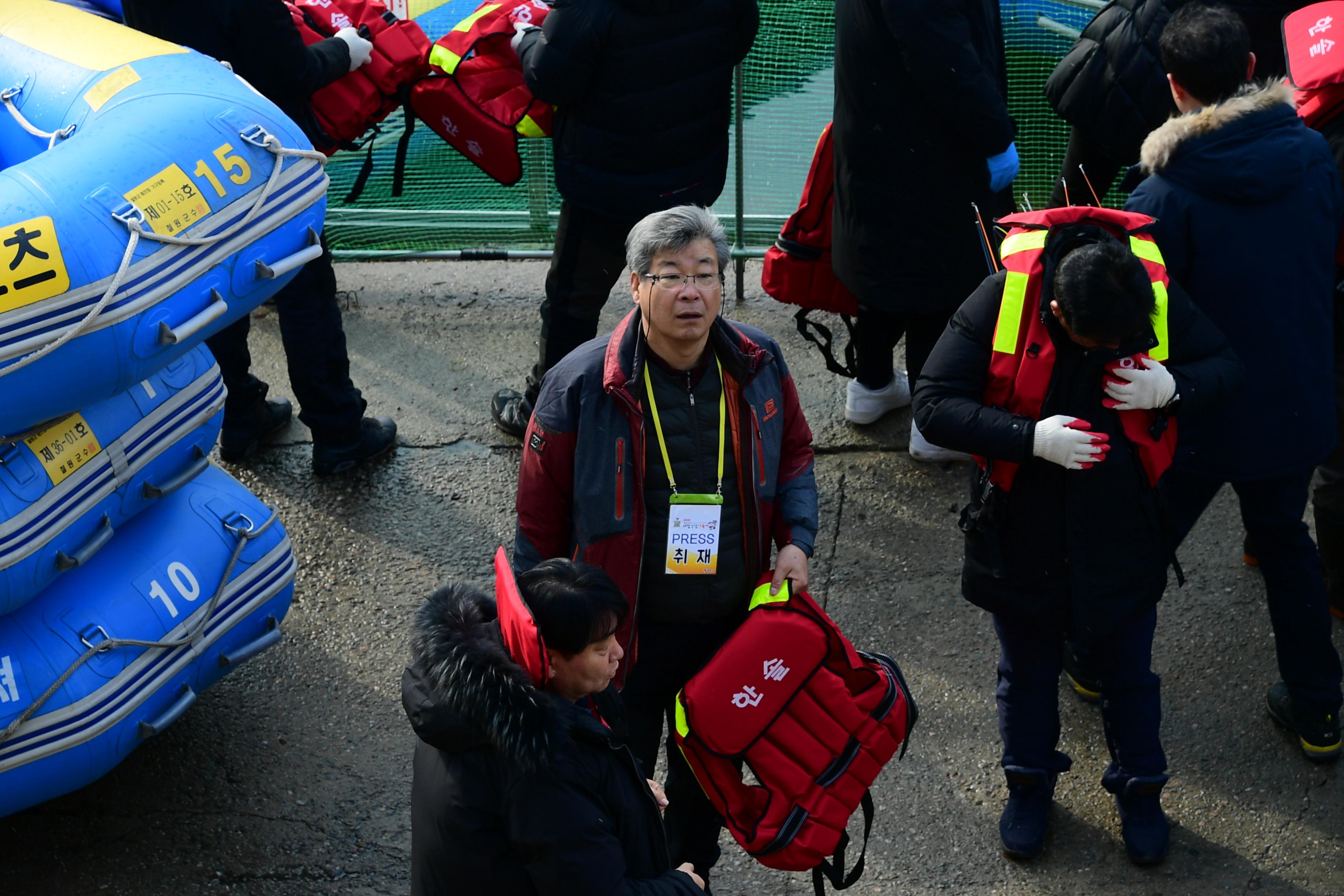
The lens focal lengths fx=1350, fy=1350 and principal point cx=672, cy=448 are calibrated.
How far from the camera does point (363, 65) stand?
4977mm

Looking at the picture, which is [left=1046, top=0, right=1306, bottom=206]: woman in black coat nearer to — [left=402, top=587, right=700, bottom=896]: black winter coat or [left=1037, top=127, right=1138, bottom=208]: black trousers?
[left=1037, top=127, right=1138, bottom=208]: black trousers

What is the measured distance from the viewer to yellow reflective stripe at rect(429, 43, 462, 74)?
510 centimetres

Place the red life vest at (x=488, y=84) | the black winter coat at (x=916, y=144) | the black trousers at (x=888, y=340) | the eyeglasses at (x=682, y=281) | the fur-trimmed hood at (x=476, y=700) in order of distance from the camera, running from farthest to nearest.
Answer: the red life vest at (x=488, y=84)
the black trousers at (x=888, y=340)
the black winter coat at (x=916, y=144)
the eyeglasses at (x=682, y=281)
the fur-trimmed hood at (x=476, y=700)

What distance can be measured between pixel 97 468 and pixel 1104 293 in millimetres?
2537

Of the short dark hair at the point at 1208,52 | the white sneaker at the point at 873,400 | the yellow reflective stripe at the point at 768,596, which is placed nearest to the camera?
the yellow reflective stripe at the point at 768,596

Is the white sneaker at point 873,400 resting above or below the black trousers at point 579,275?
below

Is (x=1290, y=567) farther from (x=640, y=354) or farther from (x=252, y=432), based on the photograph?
(x=252, y=432)

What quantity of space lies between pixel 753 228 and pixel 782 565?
361cm

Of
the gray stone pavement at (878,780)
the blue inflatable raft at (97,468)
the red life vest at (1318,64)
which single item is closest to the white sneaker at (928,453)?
the gray stone pavement at (878,780)

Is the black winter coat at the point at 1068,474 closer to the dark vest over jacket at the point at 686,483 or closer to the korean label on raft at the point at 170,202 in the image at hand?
the dark vest over jacket at the point at 686,483

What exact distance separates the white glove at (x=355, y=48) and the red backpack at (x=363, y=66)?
60 millimetres

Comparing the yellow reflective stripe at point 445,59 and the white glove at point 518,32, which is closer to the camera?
the white glove at point 518,32

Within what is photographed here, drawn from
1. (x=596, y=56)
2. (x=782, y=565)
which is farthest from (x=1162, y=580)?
(x=596, y=56)

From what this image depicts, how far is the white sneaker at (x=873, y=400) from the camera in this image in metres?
5.35
